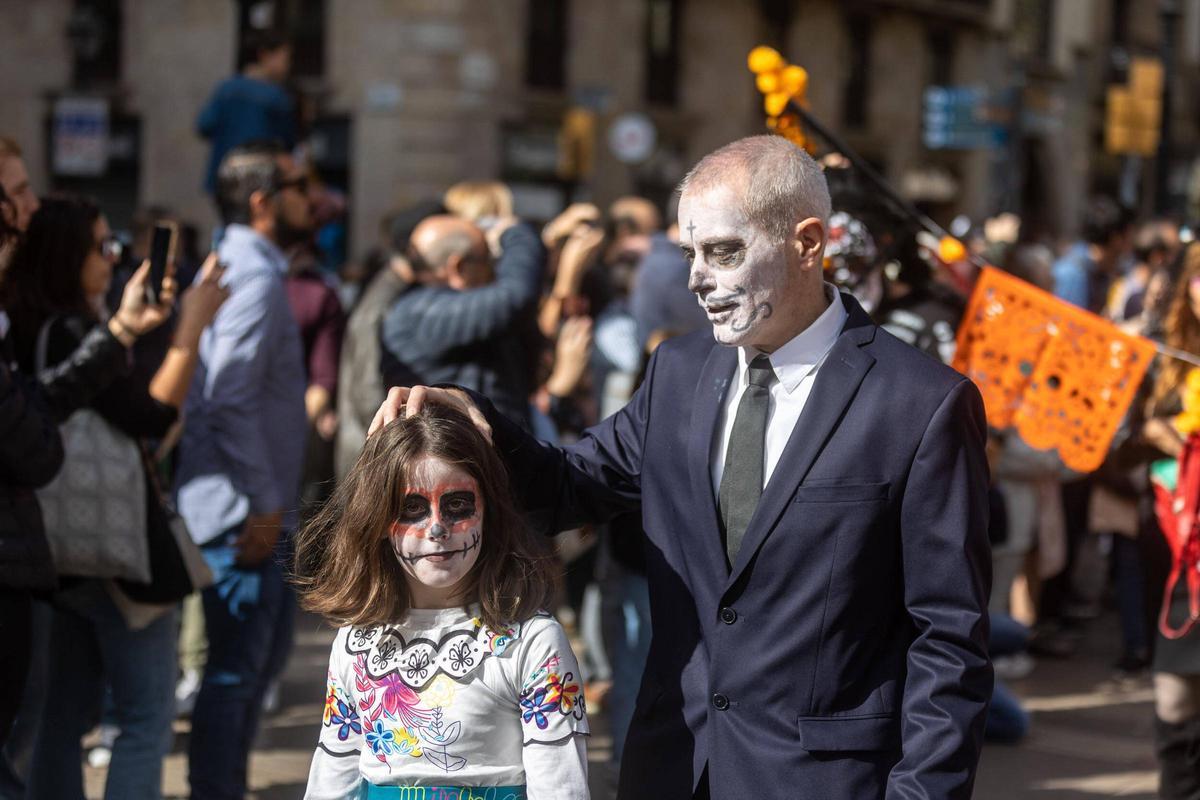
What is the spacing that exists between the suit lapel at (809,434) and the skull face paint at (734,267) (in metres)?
0.14

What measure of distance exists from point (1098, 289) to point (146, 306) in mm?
9992

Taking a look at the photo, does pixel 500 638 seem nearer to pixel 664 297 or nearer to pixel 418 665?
pixel 418 665

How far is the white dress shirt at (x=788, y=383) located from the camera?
10.1 feet

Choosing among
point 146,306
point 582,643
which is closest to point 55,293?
point 146,306

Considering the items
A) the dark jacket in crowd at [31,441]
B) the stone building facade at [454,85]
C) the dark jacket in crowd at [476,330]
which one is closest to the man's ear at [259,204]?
the dark jacket in crowd at [476,330]

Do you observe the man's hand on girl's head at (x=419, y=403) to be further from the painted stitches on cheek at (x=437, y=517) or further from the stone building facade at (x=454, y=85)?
the stone building facade at (x=454, y=85)

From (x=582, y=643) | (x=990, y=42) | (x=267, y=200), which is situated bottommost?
(x=582, y=643)

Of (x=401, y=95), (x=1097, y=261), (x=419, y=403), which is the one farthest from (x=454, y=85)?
(x=419, y=403)

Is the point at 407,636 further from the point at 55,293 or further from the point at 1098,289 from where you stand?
the point at 1098,289

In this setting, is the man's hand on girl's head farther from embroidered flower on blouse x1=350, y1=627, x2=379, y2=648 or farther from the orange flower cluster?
the orange flower cluster

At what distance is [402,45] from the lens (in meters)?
25.1

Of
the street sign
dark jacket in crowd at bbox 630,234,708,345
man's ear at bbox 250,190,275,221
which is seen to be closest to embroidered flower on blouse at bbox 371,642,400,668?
man's ear at bbox 250,190,275,221

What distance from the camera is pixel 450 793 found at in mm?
3193

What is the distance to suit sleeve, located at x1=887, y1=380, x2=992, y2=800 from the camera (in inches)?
113
